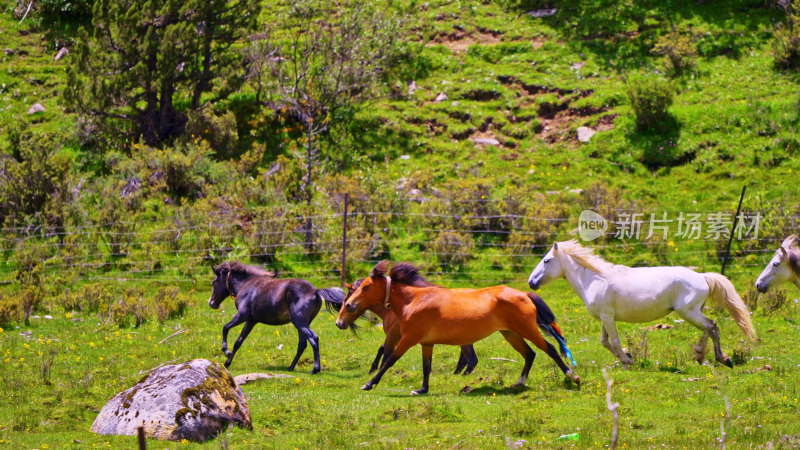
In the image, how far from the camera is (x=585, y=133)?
27453 millimetres

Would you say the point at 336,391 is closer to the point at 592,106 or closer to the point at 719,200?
the point at 719,200

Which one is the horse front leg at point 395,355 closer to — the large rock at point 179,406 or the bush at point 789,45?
the large rock at point 179,406

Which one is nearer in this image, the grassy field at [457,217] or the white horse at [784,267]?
the grassy field at [457,217]

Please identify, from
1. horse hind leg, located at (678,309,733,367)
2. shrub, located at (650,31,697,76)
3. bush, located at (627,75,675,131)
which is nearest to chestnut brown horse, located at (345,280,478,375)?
horse hind leg, located at (678,309,733,367)

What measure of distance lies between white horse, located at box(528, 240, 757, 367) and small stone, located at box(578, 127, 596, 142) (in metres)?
14.3

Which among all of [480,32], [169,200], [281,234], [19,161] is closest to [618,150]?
[480,32]

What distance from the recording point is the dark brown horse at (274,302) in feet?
45.5

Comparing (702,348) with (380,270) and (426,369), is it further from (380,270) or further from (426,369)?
(380,270)

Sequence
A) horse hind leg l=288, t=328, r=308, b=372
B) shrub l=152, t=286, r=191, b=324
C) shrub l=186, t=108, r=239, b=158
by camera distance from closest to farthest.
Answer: horse hind leg l=288, t=328, r=308, b=372 < shrub l=152, t=286, r=191, b=324 < shrub l=186, t=108, r=239, b=158

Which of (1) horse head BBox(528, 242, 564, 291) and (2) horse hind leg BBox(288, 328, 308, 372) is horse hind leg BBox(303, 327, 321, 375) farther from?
(1) horse head BBox(528, 242, 564, 291)

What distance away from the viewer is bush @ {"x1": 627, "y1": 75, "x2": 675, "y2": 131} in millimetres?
26312

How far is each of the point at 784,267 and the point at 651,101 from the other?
13.7 meters

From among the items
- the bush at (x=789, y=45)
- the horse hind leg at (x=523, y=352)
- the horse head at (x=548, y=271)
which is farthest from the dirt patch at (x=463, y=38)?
the horse hind leg at (x=523, y=352)

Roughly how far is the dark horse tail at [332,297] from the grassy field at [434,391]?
1050 mm
